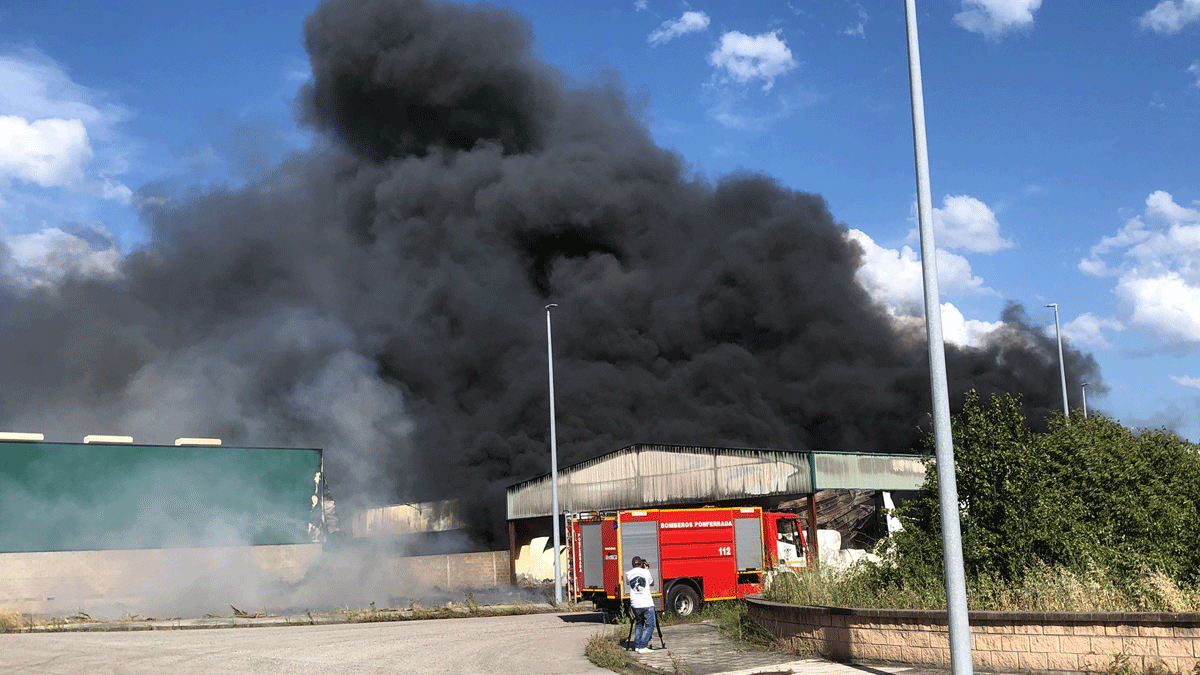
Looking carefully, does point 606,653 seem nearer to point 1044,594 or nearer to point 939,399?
point 1044,594

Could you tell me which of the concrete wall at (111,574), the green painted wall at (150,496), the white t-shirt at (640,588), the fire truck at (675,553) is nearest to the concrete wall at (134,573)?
the concrete wall at (111,574)

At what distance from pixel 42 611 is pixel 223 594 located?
524 centimetres

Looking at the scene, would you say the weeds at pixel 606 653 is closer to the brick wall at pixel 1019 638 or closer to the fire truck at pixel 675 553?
the brick wall at pixel 1019 638

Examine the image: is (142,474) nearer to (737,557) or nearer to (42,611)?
(42,611)

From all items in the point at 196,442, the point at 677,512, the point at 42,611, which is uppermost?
the point at 196,442

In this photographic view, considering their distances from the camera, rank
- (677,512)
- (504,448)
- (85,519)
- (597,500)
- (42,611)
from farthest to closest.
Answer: (504,448)
(597,500)
(85,519)
(42,611)
(677,512)

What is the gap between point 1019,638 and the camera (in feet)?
35.3

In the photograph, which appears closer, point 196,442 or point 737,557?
point 737,557

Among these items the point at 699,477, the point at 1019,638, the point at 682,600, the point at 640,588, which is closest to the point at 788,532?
the point at 682,600

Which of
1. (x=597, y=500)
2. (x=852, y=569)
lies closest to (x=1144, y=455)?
(x=852, y=569)

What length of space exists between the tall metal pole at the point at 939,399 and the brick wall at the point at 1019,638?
3.69 feet

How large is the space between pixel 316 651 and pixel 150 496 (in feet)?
70.3

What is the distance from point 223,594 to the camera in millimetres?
32250

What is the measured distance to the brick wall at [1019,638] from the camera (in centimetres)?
971
